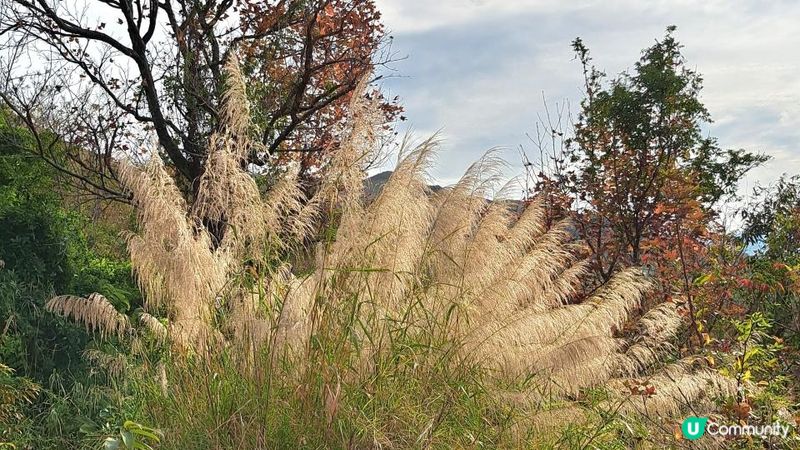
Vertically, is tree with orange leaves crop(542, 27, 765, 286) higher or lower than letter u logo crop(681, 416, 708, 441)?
higher

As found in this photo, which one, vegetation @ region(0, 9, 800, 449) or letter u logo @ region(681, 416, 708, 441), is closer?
vegetation @ region(0, 9, 800, 449)

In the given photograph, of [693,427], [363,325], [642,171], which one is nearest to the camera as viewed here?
[363,325]

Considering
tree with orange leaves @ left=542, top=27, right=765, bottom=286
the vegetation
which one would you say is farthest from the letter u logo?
tree with orange leaves @ left=542, top=27, right=765, bottom=286

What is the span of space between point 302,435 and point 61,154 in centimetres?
676

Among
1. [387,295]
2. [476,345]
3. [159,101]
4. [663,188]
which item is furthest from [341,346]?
[159,101]

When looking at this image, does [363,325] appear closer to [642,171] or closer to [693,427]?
[693,427]

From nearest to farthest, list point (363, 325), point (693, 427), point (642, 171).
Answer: point (363, 325)
point (693, 427)
point (642, 171)

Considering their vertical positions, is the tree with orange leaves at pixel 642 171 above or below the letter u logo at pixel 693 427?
above

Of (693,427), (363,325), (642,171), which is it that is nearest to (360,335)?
(363,325)

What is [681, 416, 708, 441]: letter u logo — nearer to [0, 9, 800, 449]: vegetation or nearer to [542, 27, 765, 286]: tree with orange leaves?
[0, 9, 800, 449]: vegetation

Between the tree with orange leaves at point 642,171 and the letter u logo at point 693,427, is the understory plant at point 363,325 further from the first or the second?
the tree with orange leaves at point 642,171

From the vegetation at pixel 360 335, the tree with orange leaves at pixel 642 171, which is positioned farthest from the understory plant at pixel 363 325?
the tree with orange leaves at pixel 642 171

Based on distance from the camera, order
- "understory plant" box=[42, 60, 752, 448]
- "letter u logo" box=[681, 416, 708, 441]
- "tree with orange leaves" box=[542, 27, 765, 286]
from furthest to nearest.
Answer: "tree with orange leaves" box=[542, 27, 765, 286] → "letter u logo" box=[681, 416, 708, 441] → "understory plant" box=[42, 60, 752, 448]

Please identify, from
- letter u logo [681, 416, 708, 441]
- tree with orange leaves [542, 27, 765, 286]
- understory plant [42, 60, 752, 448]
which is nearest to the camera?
understory plant [42, 60, 752, 448]
